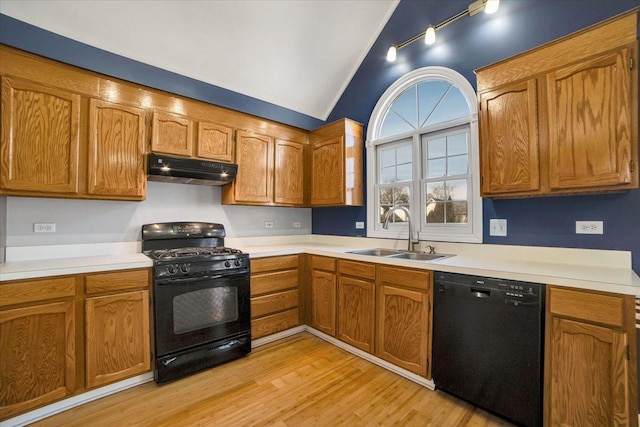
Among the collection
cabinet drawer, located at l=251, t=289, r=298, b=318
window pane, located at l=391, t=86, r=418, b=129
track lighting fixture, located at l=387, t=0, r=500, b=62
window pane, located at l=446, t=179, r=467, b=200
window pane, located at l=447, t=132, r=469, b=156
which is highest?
track lighting fixture, located at l=387, t=0, r=500, b=62

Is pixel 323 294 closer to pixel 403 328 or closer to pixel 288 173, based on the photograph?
pixel 403 328

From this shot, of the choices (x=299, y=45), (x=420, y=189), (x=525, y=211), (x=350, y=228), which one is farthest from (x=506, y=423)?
(x=299, y=45)

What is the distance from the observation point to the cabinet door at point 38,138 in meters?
1.94

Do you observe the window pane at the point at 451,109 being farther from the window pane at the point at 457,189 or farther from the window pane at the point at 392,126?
the window pane at the point at 457,189

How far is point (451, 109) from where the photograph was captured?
270cm

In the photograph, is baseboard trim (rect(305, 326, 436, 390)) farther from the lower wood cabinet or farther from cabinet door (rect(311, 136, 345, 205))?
the lower wood cabinet

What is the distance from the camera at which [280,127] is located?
3.46 metres

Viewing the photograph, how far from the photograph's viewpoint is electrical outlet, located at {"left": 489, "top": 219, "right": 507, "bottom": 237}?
2262mm

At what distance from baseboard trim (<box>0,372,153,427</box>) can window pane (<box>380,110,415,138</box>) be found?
3.21 m

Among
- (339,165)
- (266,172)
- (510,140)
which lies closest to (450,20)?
(510,140)

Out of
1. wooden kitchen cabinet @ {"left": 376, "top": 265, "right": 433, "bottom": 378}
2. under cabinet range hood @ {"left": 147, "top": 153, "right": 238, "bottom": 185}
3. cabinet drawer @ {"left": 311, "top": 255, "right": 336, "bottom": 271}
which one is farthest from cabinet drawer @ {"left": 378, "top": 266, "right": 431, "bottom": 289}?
under cabinet range hood @ {"left": 147, "top": 153, "right": 238, "bottom": 185}

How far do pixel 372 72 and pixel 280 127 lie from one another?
129 cm

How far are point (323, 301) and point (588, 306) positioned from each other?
205cm

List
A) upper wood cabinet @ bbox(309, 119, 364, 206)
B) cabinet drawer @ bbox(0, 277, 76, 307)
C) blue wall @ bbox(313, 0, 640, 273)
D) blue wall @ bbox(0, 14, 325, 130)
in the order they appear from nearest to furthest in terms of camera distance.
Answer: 1. cabinet drawer @ bbox(0, 277, 76, 307)
2. blue wall @ bbox(313, 0, 640, 273)
3. blue wall @ bbox(0, 14, 325, 130)
4. upper wood cabinet @ bbox(309, 119, 364, 206)
